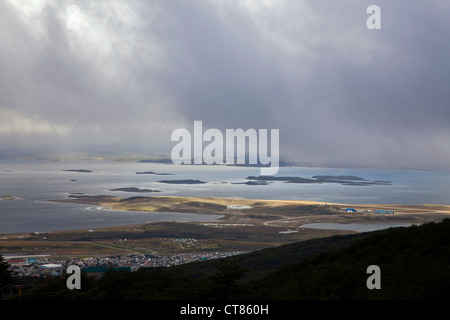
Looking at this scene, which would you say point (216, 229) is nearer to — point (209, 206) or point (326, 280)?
point (209, 206)

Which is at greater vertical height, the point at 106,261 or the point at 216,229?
the point at 106,261

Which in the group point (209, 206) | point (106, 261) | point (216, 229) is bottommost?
point (216, 229)

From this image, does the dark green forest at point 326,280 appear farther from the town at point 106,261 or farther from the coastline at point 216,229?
the coastline at point 216,229

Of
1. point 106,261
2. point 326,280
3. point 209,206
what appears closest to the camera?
point 326,280

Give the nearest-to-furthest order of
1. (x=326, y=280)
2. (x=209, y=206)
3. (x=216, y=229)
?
(x=326, y=280) < (x=216, y=229) < (x=209, y=206)

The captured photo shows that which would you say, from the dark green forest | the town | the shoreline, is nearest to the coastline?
the shoreline

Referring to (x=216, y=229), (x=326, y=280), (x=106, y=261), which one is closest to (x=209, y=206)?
(x=216, y=229)
